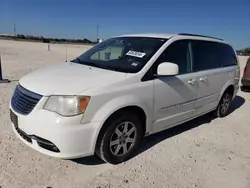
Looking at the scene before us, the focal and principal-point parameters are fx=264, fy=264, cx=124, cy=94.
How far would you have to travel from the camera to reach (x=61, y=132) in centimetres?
292

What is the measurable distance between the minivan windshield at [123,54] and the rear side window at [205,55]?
2.76ft

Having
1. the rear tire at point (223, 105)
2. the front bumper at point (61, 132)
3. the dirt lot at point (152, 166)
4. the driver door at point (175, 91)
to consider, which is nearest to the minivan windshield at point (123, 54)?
the driver door at point (175, 91)

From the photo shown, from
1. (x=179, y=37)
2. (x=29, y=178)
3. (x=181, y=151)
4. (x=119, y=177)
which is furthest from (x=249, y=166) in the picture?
(x=29, y=178)

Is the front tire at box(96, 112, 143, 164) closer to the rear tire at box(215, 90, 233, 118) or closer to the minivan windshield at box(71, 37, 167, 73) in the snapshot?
the minivan windshield at box(71, 37, 167, 73)

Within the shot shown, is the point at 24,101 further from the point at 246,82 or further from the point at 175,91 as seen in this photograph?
the point at 246,82

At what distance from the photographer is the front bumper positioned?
292cm

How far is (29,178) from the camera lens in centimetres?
307

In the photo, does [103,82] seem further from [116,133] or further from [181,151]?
[181,151]

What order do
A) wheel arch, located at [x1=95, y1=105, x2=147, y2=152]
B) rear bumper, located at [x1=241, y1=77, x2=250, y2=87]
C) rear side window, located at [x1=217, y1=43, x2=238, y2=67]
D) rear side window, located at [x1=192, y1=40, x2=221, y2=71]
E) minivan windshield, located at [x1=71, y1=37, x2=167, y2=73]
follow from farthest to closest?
rear bumper, located at [x1=241, y1=77, x2=250, y2=87], rear side window, located at [x1=217, y1=43, x2=238, y2=67], rear side window, located at [x1=192, y1=40, x2=221, y2=71], minivan windshield, located at [x1=71, y1=37, x2=167, y2=73], wheel arch, located at [x1=95, y1=105, x2=147, y2=152]

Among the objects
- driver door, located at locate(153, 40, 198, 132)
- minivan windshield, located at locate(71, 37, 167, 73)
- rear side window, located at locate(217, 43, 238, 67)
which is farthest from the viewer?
rear side window, located at locate(217, 43, 238, 67)

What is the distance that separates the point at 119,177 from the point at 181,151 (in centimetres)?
125

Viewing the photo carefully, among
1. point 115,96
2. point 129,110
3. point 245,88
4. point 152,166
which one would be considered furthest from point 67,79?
point 245,88

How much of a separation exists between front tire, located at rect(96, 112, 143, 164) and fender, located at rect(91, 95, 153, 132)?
0.13 metres

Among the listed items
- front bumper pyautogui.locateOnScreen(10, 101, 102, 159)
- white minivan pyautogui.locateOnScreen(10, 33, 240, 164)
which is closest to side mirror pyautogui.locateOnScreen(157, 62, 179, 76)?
white minivan pyautogui.locateOnScreen(10, 33, 240, 164)
